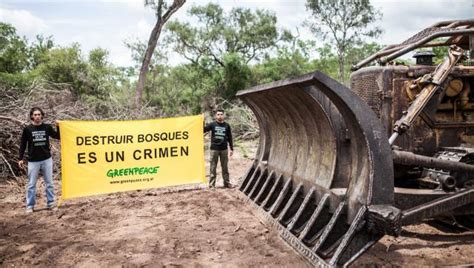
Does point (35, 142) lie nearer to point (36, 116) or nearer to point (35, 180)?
point (36, 116)

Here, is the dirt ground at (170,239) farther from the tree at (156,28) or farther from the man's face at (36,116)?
the tree at (156,28)

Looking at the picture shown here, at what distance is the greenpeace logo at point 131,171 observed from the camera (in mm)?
8422

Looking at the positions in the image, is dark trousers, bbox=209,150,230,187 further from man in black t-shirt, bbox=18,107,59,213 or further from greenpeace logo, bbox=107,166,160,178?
man in black t-shirt, bbox=18,107,59,213

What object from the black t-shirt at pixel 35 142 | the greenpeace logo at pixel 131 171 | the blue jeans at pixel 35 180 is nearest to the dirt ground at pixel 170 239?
the blue jeans at pixel 35 180

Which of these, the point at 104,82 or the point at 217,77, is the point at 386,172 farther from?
the point at 217,77

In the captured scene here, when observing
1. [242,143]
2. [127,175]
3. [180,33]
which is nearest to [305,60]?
[180,33]

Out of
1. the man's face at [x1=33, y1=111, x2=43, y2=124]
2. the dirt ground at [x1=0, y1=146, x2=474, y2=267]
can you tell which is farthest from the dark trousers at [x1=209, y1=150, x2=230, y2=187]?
the man's face at [x1=33, y1=111, x2=43, y2=124]

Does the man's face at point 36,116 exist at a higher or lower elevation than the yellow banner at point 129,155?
higher

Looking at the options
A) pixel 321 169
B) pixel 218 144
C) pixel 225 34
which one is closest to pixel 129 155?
pixel 218 144

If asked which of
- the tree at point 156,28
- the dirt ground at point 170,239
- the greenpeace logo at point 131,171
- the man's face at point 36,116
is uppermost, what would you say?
the tree at point 156,28

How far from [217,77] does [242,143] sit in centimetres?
1490

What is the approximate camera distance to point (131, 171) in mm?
8570

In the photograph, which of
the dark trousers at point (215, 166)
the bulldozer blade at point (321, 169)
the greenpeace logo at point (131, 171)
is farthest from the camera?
the dark trousers at point (215, 166)

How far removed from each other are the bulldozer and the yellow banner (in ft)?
8.29
